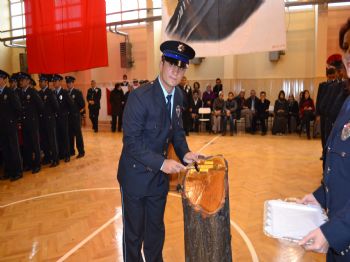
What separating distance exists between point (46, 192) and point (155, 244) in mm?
3170

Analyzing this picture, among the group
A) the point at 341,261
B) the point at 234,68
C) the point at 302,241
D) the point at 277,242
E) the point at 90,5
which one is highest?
the point at 90,5

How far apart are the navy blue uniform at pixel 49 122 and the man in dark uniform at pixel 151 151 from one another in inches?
186

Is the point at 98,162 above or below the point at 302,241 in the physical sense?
below

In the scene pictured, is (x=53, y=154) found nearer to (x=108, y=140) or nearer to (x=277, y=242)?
(x=108, y=140)

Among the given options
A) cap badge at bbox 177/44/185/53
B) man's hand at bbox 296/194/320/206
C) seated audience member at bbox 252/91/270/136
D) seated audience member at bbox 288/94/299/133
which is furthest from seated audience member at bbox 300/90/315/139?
man's hand at bbox 296/194/320/206

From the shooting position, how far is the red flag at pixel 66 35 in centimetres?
858

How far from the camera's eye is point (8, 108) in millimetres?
5297

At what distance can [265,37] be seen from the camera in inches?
280

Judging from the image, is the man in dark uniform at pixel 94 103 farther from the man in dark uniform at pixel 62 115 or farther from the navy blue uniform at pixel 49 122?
the navy blue uniform at pixel 49 122

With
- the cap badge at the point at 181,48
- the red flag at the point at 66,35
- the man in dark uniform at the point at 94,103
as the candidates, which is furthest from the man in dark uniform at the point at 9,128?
the man in dark uniform at the point at 94,103

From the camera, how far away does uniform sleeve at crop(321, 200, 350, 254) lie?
103 cm

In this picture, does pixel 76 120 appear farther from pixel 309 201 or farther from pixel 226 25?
pixel 309 201

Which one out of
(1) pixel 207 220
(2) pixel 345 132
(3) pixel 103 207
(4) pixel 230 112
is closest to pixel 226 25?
(4) pixel 230 112

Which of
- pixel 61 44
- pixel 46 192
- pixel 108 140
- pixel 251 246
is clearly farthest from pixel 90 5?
pixel 251 246
